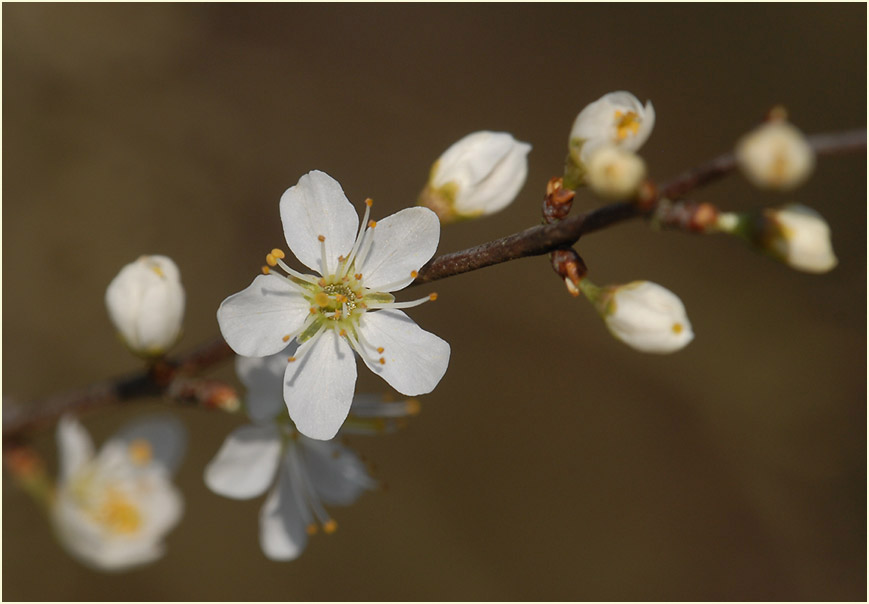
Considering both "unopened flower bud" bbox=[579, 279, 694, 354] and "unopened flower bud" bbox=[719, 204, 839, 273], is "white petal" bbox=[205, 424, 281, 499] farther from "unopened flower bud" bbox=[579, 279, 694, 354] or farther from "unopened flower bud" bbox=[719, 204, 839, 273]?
"unopened flower bud" bbox=[719, 204, 839, 273]

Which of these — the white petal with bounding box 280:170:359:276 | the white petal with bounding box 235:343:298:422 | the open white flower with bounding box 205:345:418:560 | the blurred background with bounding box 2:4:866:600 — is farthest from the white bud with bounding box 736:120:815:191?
the blurred background with bounding box 2:4:866:600

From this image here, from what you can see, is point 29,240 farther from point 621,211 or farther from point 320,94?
point 621,211

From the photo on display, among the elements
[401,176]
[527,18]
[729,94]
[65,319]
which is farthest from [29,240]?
[729,94]

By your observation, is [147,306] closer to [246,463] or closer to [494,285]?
[246,463]

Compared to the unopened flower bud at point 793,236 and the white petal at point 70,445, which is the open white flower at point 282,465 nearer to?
the white petal at point 70,445

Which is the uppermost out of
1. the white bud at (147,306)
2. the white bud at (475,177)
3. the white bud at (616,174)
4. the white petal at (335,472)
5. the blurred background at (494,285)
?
the blurred background at (494,285)

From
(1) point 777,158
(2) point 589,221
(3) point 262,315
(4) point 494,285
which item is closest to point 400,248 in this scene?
(3) point 262,315

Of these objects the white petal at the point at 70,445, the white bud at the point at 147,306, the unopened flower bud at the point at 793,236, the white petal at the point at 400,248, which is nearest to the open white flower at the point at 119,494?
the white petal at the point at 70,445
